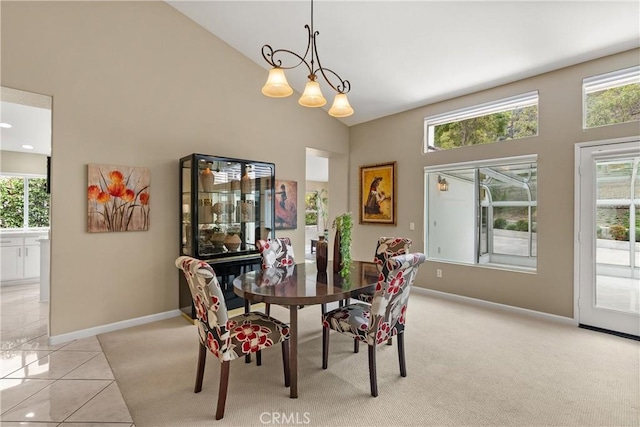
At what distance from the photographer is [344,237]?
9.32ft

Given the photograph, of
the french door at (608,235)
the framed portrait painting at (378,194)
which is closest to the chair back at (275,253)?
the framed portrait painting at (378,194)

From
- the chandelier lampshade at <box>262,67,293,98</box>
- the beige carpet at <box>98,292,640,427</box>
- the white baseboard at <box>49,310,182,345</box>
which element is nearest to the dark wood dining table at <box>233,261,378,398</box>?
the beige carpet at <box>98,292,640,427</box>

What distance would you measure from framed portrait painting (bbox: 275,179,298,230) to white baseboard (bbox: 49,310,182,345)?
1.95 metres

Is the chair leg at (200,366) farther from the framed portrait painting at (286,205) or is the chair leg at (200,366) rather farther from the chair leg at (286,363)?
the framed portrait painting at (286,205)

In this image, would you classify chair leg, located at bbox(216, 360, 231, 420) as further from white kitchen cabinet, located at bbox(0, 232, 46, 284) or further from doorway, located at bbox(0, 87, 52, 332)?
white kitchen cabinet, located at bbox(0, 232, 46, 284)

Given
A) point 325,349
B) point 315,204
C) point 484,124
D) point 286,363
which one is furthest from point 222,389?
point 315,204

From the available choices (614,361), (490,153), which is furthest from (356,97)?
(614,361)

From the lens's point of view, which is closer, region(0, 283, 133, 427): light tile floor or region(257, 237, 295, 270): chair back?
region(0, 283, 133, 427): light tile floor

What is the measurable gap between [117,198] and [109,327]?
1427 millimetres

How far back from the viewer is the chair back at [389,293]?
2.11 m

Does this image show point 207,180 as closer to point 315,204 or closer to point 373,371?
point 373,371

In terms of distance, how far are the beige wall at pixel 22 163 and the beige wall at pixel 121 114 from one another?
422 centimetres

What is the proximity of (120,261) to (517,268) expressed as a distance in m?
4.90

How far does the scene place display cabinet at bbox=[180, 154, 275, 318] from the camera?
12.3 feet
